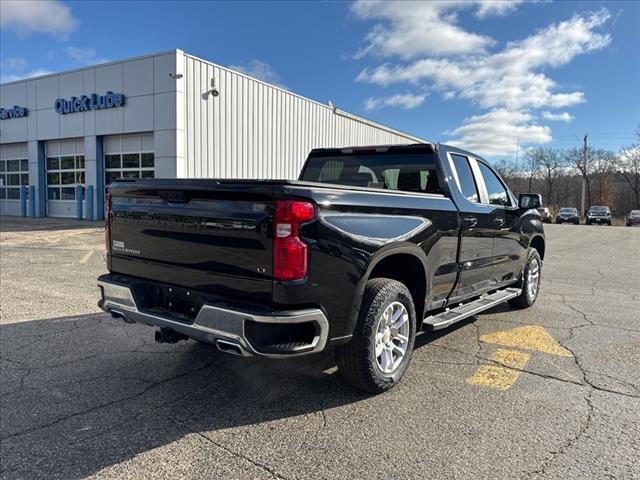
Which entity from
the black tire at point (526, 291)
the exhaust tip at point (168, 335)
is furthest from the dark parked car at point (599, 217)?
the exhaust tip at point (168, 335)

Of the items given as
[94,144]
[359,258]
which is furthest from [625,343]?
[94,144]

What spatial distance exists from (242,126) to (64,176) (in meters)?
8.81

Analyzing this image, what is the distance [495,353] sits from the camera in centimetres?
458

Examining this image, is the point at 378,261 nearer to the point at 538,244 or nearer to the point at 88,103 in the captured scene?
the point at 538,244

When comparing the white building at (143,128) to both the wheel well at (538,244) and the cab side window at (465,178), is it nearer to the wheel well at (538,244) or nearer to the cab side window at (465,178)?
the wheel well at (538,244)

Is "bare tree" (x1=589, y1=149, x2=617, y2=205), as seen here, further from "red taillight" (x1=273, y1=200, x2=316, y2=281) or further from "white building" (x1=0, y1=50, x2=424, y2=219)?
"red taillight" (x1=273, y1=200, x2=316, y2=281)

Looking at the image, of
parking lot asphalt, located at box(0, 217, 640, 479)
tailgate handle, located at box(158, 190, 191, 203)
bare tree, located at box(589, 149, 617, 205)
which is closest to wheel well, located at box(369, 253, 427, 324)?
parking lot asphalt, located at box(0, 217, 640, 479)

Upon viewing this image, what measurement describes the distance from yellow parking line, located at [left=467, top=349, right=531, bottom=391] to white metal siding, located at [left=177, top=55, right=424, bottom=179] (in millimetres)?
14464

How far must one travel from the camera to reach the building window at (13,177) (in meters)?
23.3

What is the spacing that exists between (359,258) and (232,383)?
1.52 meters

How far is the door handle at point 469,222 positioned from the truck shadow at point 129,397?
1.26 metres

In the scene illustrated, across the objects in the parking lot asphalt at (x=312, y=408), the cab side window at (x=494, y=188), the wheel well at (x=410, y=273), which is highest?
the cab side window at (x=494, y=188)

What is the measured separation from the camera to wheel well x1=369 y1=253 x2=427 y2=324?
385 cm

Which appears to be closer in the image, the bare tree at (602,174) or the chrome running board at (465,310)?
the chrome running board at (465,310)
